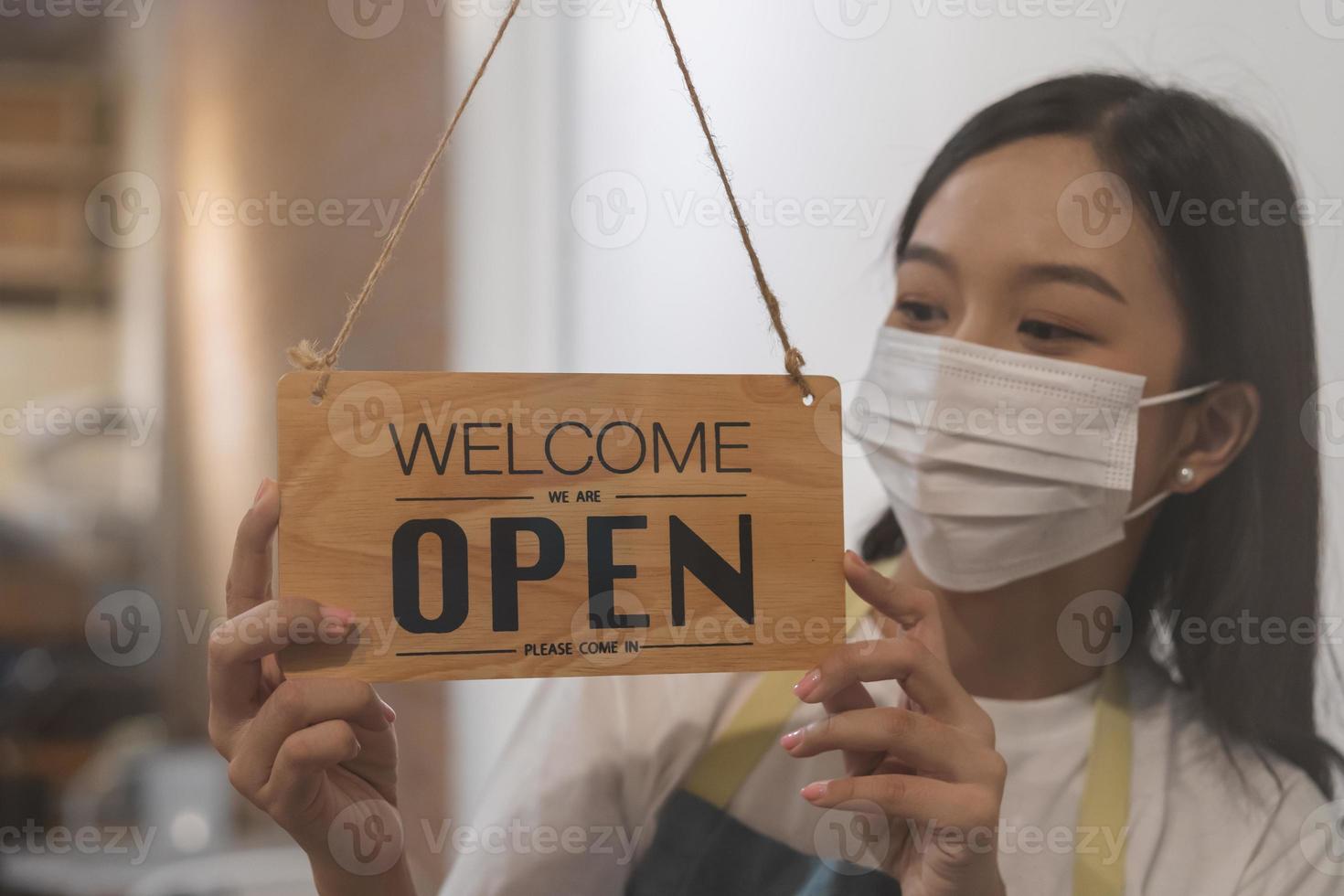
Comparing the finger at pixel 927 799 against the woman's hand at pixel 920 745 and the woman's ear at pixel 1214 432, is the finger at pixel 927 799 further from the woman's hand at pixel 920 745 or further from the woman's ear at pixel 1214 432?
the woman's ear at pixel 1214 432

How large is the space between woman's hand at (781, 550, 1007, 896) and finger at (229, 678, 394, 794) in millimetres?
356

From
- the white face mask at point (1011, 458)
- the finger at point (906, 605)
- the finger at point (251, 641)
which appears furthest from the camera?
the white face mask at point (1011, 458)

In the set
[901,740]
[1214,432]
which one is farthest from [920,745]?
[1214,432]

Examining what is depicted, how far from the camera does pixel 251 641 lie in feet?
2.53

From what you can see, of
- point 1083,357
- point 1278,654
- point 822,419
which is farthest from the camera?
point 1278,654

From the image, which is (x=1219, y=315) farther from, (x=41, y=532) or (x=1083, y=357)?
(x=41, y=532)

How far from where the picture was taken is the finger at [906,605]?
2.82 ft

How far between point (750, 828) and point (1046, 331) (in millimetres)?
668

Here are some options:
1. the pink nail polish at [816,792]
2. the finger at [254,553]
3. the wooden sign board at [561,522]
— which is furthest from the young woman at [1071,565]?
the finger at [254,553]

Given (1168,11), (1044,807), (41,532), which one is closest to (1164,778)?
(1044,807)

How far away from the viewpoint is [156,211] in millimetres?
1251

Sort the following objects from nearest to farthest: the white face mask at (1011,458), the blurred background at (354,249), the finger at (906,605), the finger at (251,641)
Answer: the finger at (251,641)
the finger at (906,605)
the white face mask at (1011,458)
the blurred background at (354,249)

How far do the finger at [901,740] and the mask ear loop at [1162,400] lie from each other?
437 mm

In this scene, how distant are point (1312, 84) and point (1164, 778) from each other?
34.3 inches
